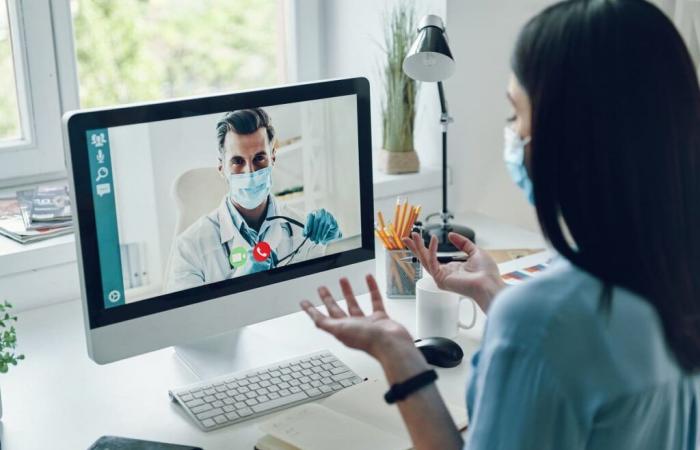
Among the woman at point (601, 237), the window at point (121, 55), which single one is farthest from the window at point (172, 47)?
the woman at point (601, 237)

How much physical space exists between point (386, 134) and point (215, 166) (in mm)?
946

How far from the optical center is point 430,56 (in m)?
1.70

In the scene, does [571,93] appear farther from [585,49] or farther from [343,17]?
[343,17]

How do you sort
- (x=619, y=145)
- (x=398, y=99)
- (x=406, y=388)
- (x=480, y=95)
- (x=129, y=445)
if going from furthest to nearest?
(x=480, y=95), (x=398, y=99), (x=129, y=445), (x=406, y=388), (x=619, y=145)

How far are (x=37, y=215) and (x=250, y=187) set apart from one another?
66cm

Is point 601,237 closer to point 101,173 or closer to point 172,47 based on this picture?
point 101,173

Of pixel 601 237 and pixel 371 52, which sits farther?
pixel 371 52

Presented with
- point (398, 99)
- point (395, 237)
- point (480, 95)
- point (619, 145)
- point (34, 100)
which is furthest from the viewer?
point (480, 95)

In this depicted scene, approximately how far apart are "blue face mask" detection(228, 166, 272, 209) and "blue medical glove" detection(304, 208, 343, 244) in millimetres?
103

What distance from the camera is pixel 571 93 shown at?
0.81 m

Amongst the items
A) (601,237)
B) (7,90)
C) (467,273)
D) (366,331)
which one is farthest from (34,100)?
(601,237)

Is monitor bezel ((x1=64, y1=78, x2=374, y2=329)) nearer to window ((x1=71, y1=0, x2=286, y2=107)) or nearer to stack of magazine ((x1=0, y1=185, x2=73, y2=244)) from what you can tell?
stack of magazine ((x1=0, y1=185, x2=73, y2=244))

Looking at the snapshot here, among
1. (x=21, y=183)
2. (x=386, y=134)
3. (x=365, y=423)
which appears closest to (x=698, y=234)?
(x=365, y=423)

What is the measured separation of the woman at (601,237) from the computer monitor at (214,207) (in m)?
0.56
